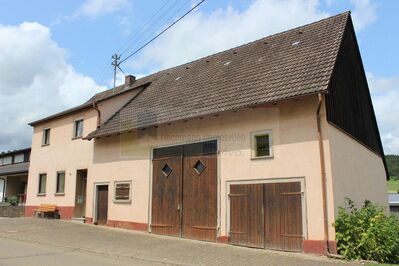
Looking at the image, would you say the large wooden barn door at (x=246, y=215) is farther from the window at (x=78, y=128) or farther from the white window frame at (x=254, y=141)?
the window at (x=78, y=128)

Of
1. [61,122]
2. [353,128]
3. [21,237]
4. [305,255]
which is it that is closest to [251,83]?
[353,128]

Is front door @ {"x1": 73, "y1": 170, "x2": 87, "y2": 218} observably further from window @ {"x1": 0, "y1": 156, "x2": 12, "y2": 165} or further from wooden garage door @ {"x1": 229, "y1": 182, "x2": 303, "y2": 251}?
window @ {"x1": 0, "y1": 156, "x2": 12, "y2": 165}

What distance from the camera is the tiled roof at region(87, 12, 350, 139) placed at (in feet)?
45.8

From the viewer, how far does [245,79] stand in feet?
53.8

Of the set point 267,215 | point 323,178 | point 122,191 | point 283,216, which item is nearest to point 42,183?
point 122,191

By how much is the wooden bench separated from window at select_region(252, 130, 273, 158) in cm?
1398

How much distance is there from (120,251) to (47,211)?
41.5ft

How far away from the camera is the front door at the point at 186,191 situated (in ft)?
50.4

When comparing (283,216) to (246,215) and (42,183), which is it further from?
(42,183)

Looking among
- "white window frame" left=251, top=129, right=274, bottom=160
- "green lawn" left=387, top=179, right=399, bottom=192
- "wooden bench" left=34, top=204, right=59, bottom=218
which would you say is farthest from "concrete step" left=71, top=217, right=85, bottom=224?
"green lawn" left=387, top=179, right=399, bottom=192

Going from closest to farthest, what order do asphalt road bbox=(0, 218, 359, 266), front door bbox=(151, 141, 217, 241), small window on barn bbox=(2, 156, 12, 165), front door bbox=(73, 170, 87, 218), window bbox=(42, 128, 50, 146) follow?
asphalt road bbox=(0, 218, 359, 266)
front door bbox=(151, 141, 217, 241)
front door bbox=(73, 170, 87, 218)
window bbox=(42, 128, 50, 146)
small window on barn bbox=(2, 156, 12, 165)

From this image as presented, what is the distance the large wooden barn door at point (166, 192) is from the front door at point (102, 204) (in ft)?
12.3

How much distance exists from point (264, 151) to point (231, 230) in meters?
3.05

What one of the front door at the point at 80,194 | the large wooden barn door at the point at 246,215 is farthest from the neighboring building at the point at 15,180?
the large wooden barn door at the point at 246,215
